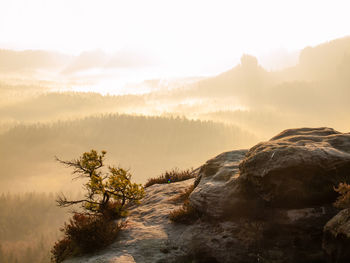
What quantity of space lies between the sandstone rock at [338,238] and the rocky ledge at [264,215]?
4 centimetres

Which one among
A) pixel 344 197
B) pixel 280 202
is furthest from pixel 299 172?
pixel 344 197

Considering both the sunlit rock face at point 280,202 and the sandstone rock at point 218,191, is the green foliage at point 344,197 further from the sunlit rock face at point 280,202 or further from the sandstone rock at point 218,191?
the sandstone rock at point 218,191

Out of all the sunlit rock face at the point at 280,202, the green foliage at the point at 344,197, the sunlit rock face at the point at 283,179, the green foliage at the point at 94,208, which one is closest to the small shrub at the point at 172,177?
the green foliage at the point at 94,208

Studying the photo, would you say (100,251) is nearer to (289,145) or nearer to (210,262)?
(210,262)

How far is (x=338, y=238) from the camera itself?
23.5 ft

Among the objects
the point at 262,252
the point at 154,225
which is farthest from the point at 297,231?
the point at 154,225

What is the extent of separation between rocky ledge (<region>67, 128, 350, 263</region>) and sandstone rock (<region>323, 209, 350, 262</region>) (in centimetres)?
4

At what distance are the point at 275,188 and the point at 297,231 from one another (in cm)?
140

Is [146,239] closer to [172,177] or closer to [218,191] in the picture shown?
[218,191]

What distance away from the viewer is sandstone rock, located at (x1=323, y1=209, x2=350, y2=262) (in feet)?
22.8

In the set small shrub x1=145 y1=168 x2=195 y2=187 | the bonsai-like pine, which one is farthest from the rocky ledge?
small shrub x1=145 y1=168 x2=195 y2=187

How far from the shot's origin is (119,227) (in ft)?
36.8

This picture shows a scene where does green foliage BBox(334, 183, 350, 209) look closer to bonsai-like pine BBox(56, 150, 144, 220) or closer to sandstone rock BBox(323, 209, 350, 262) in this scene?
sandstone rock BBox(323, 209, 350, 262)

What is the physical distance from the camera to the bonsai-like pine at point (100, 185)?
12.2 metres
